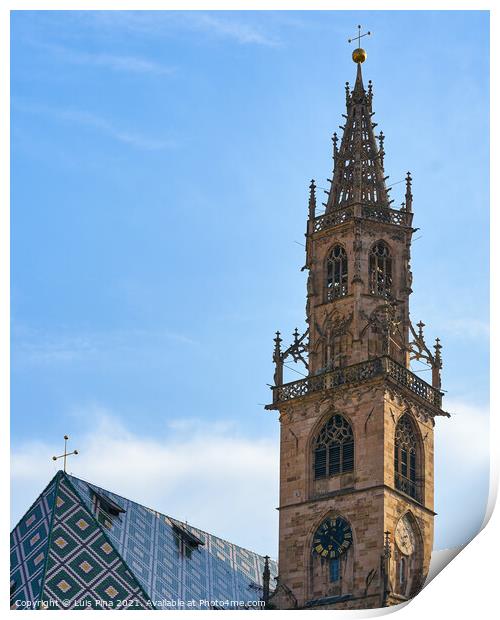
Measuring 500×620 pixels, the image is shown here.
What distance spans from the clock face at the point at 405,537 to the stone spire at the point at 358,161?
10.4 meters

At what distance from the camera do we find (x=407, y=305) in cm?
4769

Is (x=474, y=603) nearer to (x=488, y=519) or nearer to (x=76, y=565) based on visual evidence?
(x=488, y=519)

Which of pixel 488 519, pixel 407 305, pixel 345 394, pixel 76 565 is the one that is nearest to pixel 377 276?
pixel 407 305

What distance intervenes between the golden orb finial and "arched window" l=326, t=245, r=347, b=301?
665 centimetres

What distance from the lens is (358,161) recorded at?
49906mm

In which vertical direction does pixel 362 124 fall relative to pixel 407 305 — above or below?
above

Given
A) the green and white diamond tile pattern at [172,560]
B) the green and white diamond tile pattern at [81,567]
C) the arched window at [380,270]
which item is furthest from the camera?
the arched window at [380,270]

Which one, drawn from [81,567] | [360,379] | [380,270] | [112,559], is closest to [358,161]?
[380,270]

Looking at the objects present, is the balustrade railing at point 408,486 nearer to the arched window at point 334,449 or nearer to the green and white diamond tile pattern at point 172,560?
the arched window at point 334,449

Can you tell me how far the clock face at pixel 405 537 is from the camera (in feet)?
141

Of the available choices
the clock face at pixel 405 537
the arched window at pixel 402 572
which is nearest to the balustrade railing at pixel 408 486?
the clock face at pixel 405 537

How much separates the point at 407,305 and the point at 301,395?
4545 millimetres

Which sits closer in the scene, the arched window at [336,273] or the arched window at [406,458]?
the arched window at [406,458]

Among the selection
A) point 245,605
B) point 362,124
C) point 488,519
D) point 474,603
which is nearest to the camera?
point 474,603
